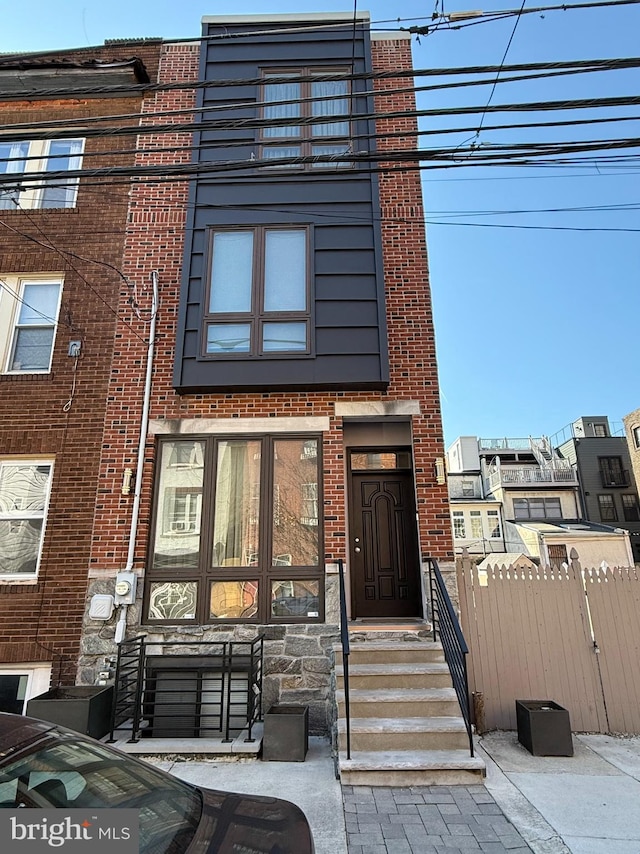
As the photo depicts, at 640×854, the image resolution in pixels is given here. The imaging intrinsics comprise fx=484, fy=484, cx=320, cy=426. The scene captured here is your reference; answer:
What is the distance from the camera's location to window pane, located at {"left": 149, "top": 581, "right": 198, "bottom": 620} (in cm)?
616

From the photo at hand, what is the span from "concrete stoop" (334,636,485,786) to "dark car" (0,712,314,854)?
98.9 inches

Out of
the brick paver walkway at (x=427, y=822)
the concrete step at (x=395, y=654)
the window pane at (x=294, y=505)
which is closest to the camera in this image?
the brick paver walkway at (x=427, y=822)

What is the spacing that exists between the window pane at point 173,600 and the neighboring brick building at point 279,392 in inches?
1.0

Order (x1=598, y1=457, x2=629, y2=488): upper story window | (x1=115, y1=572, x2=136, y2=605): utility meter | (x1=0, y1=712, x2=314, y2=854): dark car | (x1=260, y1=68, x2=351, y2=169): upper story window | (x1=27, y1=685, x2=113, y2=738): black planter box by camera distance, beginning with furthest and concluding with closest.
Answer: (x1=598, y1=457, x2=629, y2=488): upper story window → (x1=260, y1=68, x2=351, y2=169): upper story window → (x1=115, y1=572, x2=136, y2=605): utility meter → (x1=27, y1=685, x2=113, y2=738): black planter box → (x1=0, y1=712, x2=314, y2=854): dark car

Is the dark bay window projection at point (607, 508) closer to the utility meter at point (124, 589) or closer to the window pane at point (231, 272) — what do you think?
→ the window pane at point (231, 272)

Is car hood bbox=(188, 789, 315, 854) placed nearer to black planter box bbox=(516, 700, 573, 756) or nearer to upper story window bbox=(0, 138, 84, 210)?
black planter box bbox=(516, 700, 573, 756)

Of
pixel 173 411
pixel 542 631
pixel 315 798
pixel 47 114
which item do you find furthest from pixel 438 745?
pixel 47 114

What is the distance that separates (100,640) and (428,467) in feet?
15.5

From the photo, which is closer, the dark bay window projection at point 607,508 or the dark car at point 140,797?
the dark car at point 140,797

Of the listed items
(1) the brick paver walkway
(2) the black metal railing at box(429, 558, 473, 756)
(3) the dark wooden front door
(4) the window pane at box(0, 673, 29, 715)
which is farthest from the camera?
(3) the dark wooden front door

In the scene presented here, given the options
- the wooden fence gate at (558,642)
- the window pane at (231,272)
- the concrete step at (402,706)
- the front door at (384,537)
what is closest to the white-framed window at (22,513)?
the window pane at (231,272)

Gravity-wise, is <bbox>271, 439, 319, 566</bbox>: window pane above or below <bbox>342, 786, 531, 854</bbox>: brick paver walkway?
above

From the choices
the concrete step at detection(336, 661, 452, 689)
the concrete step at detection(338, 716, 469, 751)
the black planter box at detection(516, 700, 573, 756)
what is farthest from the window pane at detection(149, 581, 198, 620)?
the black planter box at detection(516, 700, 573, 756)

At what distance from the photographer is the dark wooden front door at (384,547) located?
22.4 ft
